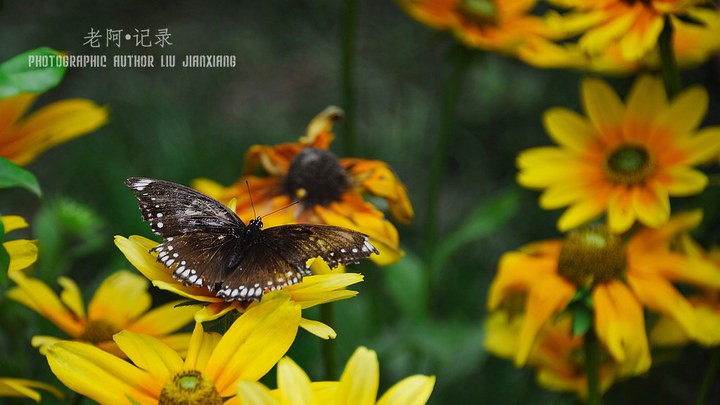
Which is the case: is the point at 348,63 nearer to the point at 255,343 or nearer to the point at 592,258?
the point at 592,258

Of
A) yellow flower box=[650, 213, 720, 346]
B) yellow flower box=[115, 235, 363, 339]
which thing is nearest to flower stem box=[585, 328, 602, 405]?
yellow flower box=[650, 213, 720, 346]

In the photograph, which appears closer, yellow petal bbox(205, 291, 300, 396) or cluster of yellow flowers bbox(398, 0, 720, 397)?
yellow petal bbox(205, 291, 300, 396)

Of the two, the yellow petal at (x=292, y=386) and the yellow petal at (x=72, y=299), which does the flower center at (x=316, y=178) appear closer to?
the yellow petal at (x=72, y=299)

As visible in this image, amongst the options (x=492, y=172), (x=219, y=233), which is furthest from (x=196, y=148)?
(x=219, y=233)

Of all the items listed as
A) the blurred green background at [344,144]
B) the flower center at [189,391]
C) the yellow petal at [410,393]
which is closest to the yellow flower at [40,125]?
the blurred green background at [344,144]

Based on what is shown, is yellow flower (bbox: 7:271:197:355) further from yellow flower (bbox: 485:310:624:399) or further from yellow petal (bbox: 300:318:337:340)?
yellow flower (bbox: 485:310:624:399)

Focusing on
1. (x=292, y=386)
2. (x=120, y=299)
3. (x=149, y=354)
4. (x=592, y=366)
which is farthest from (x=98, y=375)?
(x=592, y=366)
